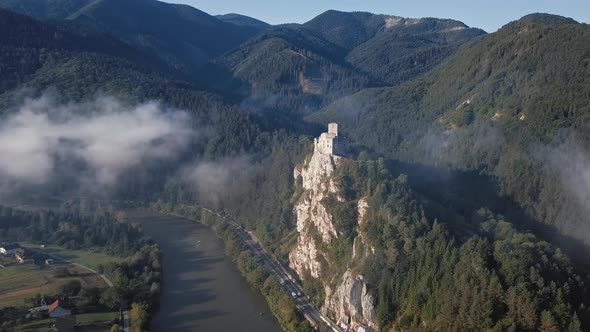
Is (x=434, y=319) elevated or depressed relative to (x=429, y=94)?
depressed

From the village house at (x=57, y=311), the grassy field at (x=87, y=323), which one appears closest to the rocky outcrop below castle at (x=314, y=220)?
the grassy field at (x=87, y=323)

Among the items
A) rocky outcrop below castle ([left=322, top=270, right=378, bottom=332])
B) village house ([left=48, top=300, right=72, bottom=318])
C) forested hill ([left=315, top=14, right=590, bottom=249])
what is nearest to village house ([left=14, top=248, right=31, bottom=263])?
village house ([left=48, top=300, right=72, bottom=318])

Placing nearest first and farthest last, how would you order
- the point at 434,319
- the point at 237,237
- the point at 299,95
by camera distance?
the point at 434,319
the point at 237,237
the point at 299,95

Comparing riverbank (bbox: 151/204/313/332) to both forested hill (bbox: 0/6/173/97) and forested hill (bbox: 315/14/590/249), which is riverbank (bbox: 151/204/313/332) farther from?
forested hill (bbox: 0/6/173/97)

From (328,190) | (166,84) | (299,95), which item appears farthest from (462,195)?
(299,95)

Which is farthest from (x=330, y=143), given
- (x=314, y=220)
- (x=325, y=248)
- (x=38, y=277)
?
(x=38, y=277)

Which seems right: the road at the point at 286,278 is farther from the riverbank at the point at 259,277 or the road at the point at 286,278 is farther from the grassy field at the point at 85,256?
the grassy field at the point at 85,256

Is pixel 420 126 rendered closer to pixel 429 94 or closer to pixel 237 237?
pixel 429 94
